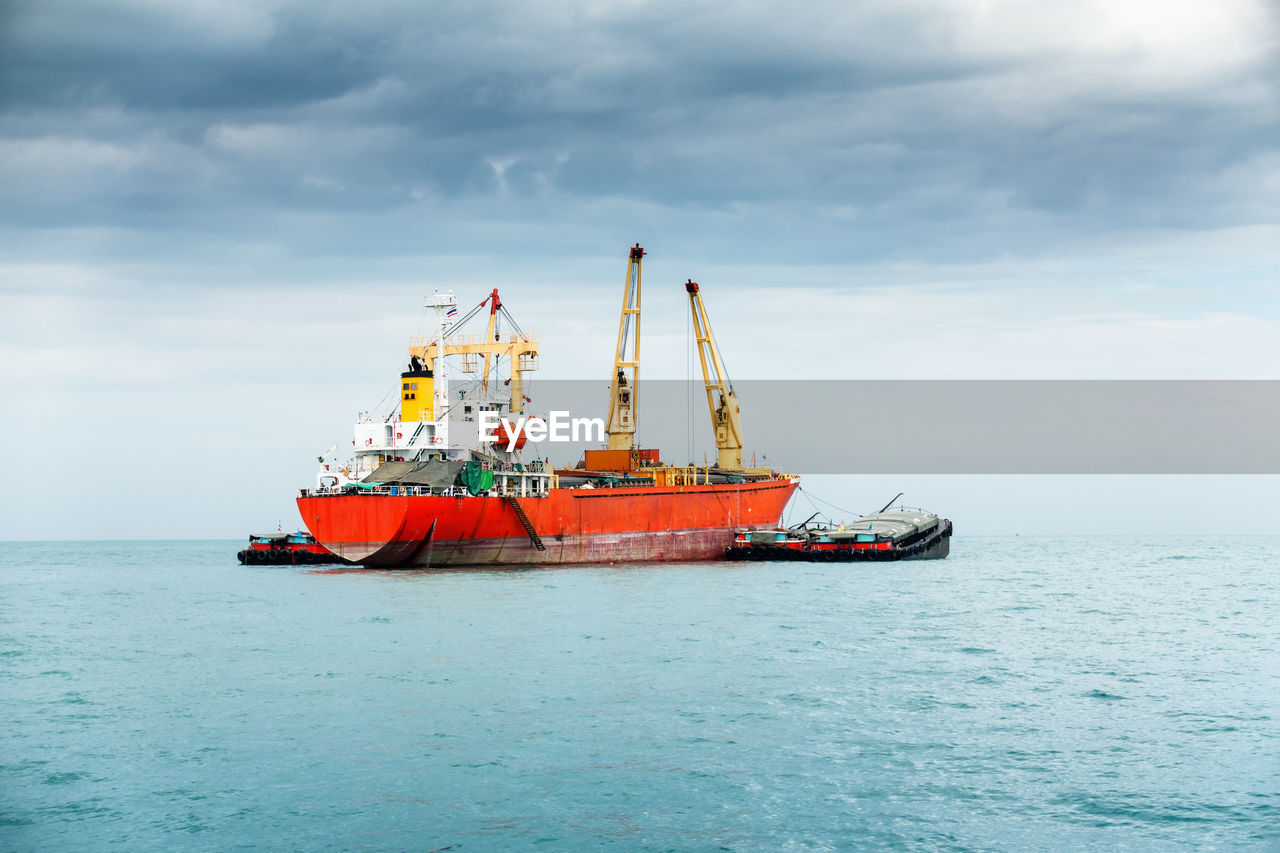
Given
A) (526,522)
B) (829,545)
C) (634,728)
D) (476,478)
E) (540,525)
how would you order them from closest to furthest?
(634,728), (476,478), (526,522), (540,525), (829,545)

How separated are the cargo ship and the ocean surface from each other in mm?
11775

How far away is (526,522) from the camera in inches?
2413

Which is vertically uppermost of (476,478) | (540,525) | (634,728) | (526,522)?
(476,478)

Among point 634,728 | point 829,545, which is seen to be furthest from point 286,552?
point 634,728

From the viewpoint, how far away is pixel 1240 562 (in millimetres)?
106000

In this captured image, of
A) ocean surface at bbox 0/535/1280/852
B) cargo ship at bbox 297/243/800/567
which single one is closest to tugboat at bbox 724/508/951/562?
cargo ship at bbox 297/243/800/567

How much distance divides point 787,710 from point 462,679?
873 cm

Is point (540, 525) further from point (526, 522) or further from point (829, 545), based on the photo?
point (829, 545)

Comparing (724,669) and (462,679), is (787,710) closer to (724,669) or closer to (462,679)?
(724,669)

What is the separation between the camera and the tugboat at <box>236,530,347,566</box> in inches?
2928

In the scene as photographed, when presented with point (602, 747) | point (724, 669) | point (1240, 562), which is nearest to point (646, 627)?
point (724, 669)

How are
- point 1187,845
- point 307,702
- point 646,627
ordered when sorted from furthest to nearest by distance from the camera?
point 646,627 < point 307,702 < point 1187,845

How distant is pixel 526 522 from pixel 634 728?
39.4 m

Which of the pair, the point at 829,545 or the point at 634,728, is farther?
the point at 829,545
